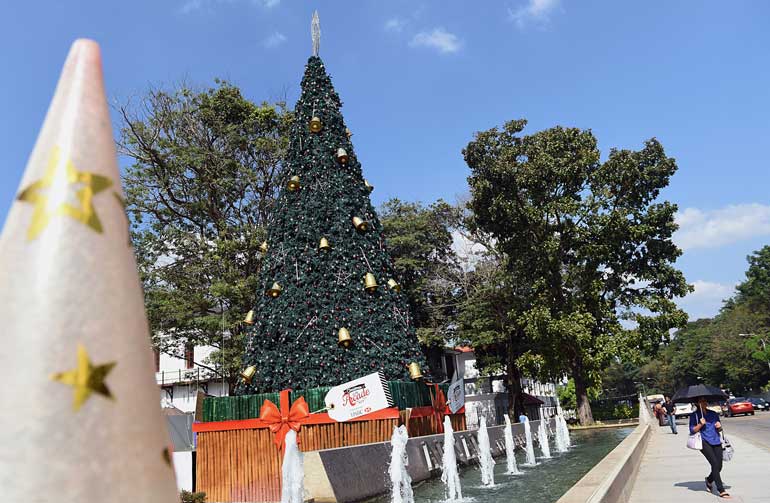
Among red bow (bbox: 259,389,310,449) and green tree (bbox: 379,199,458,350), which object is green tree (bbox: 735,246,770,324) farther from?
red bow (bbox: 259,389,310,449)

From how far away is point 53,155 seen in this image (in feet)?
5.21

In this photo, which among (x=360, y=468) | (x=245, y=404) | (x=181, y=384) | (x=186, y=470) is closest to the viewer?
(x=360, y=468)

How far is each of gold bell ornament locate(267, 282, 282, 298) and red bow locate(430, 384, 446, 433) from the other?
4.63 metres

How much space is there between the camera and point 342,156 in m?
15.7

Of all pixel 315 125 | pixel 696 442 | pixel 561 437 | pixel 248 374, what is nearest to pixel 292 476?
pixel 696 442

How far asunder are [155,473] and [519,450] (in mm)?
19321

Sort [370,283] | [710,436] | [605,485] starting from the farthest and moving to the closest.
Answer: [370,283]
[710,436]
[605,485]

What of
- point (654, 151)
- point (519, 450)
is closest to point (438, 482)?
point (519, 450)

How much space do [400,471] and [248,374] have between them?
5567mm

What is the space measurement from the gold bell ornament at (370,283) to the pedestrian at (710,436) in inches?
293

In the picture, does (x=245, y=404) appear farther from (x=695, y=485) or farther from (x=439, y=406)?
(x=695, y=485)

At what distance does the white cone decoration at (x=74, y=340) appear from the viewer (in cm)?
136

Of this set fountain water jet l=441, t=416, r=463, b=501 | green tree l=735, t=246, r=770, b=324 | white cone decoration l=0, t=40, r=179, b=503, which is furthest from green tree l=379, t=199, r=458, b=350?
green tree l=735, t=246, r=770, b=324

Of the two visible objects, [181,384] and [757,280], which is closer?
[181,384]
